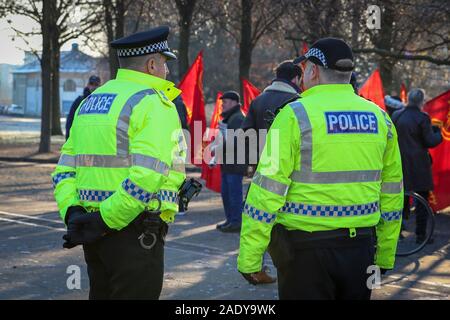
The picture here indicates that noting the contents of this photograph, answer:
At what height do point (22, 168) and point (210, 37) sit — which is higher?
point (210, 37)

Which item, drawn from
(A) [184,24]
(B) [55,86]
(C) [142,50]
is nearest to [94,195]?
(C) [142,50]

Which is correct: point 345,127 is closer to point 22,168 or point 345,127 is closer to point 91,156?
point 91,156

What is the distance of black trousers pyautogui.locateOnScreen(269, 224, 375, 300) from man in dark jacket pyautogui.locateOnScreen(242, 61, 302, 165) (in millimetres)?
4029

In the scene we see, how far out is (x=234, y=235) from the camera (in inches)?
421

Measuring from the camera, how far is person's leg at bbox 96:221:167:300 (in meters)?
4.08

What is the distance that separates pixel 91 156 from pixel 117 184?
21cm

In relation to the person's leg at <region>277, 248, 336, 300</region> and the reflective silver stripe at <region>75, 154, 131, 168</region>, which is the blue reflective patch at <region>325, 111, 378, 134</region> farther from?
the reflective silver stripe at <region>75, 154, 131, 168</region>

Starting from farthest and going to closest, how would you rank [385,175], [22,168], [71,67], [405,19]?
[71,67], [22,168], [405,19], [385,175]

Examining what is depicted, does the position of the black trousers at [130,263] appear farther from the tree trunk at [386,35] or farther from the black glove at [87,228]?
the tree trunk at [386,35]

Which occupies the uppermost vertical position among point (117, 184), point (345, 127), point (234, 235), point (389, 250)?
point (345, 127)

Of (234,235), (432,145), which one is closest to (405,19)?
(432,145)

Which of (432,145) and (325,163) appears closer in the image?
(325,163)

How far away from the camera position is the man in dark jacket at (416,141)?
10.5 m

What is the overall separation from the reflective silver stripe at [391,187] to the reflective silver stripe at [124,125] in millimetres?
1396
